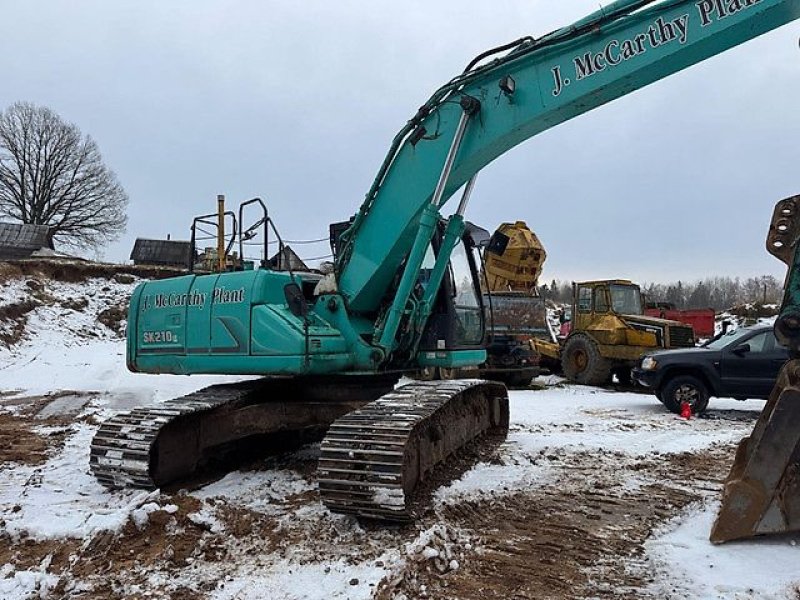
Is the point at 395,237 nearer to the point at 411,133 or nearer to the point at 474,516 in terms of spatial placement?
the point at 411,133

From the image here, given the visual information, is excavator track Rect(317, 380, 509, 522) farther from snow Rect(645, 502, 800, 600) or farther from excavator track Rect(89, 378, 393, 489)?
snow Rect(645, 502, 800, 600)

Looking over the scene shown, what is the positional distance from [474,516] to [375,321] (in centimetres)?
215

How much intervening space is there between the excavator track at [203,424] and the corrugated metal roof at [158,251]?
3165 cm

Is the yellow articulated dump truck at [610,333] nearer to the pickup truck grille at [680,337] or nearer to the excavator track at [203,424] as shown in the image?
the pickup truck grille at [680,337]

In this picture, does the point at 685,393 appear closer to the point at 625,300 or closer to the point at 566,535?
the point at 625,300

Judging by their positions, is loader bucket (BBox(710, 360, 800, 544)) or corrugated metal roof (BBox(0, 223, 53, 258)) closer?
loader bucket (BBox(710, 360, 800, 544))

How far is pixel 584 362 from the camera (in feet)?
52.4

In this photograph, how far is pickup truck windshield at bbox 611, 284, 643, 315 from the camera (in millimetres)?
16234

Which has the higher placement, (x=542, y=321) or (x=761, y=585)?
(x=542, y=321)

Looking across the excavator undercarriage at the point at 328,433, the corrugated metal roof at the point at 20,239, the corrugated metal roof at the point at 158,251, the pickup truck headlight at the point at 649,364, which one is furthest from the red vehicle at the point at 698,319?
the corrugated metal roof at the point at 20,239

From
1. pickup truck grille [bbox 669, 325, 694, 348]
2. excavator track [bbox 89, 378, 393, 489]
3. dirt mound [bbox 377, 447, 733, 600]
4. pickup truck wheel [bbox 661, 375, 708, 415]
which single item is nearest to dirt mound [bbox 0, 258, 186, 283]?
pickup truck grille [bbox 669, 325, 694, 348]

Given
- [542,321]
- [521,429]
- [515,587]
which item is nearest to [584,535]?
Result: [515,587]

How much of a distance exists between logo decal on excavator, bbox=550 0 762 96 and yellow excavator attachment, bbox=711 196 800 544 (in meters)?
1.79

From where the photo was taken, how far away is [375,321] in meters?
6.34
